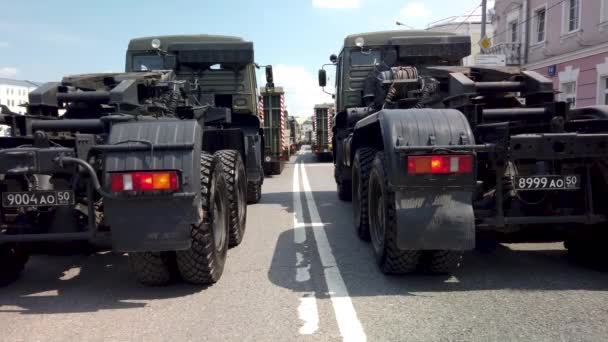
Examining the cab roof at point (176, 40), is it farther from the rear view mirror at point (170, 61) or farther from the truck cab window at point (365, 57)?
the truck cab window at point (365, 57)

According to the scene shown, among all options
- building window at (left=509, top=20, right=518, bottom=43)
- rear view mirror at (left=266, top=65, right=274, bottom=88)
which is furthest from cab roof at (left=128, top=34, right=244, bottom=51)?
building window at (left=509, top=20, right=518, bottom=43)

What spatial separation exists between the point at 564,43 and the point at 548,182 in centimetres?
1807

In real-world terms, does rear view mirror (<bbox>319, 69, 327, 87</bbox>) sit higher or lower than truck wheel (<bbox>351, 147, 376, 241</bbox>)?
higher

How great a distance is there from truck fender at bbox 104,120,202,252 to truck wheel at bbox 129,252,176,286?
1.17 ft

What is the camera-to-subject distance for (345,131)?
8266 mm

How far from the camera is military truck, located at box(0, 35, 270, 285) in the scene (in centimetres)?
344

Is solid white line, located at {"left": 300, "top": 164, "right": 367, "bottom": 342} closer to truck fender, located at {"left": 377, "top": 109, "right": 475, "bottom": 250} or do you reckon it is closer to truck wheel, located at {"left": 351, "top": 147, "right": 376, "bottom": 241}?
truck wheel, located at {"left": 351, "top": 147, "right": 376, "bottom": 241}

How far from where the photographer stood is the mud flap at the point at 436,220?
3658 mm

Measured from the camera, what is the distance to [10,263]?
431cm

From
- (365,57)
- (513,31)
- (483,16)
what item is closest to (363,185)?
(365,57)

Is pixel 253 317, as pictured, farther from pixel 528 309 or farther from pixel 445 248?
pixel 528 309

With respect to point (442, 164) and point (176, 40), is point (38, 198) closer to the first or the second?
point (442, 164)

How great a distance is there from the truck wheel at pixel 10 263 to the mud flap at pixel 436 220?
352cm

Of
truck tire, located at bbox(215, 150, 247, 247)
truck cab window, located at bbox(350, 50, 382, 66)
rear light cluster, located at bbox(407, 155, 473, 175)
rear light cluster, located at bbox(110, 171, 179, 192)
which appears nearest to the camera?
rear light cluster, located at bbox(110, 171, 179, 192)
